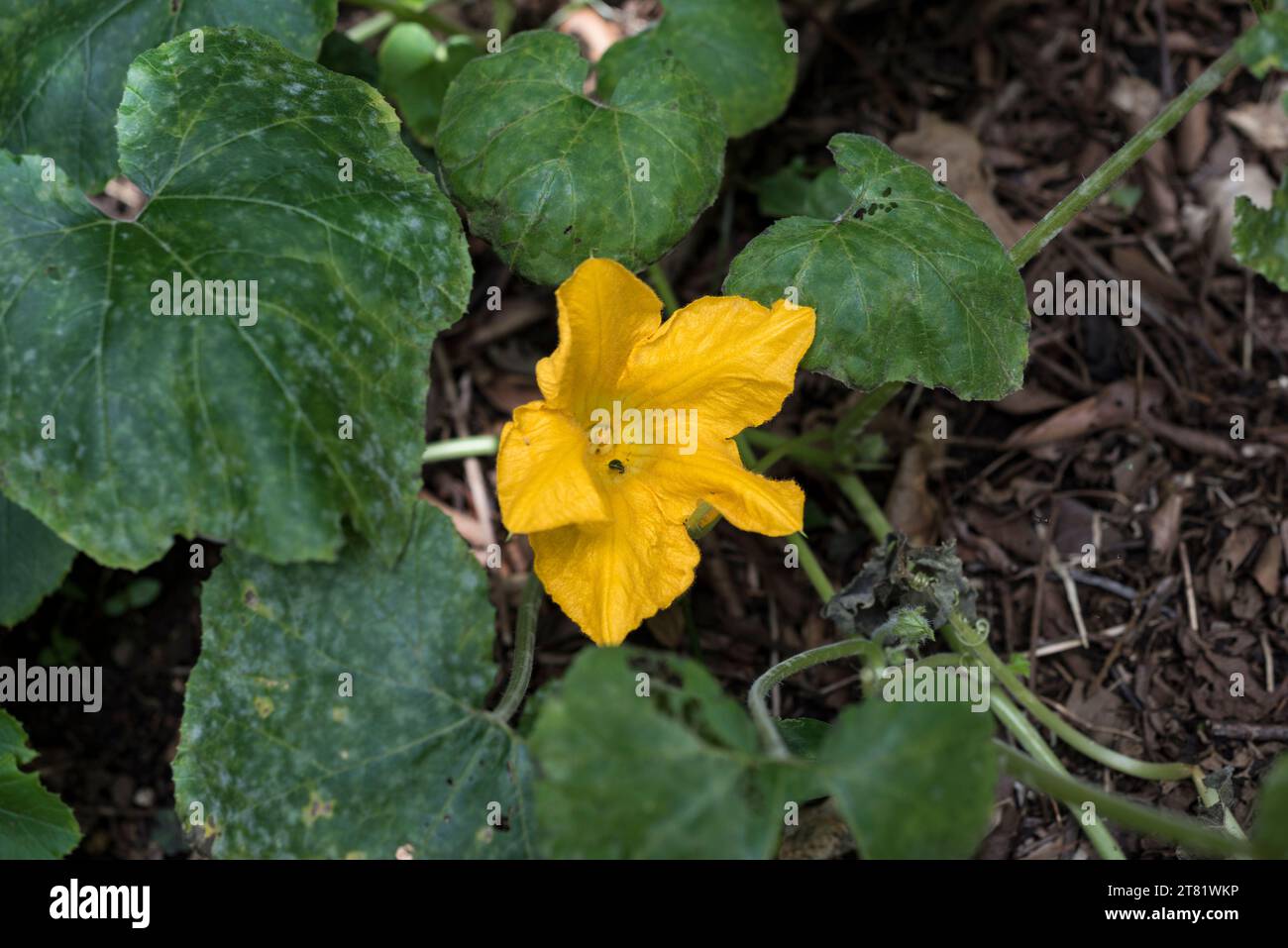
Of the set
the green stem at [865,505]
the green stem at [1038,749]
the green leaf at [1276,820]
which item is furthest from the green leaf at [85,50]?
the green leaf at [1276,820]

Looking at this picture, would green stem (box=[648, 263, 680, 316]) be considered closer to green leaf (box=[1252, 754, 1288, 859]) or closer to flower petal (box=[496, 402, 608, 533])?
flower petal (box=[496, 402, 608, 533])

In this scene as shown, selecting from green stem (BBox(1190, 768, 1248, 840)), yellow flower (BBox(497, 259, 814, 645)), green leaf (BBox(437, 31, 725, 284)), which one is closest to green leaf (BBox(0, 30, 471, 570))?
green leaf (BBox(437, 31, 725, 284))

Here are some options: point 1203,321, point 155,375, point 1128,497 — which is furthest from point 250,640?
point 1203,321

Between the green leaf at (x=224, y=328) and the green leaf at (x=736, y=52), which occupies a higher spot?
the green leaf at (x=736, y=52)

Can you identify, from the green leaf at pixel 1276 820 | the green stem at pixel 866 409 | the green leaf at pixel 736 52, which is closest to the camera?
the green leaf at pixel 1276 820

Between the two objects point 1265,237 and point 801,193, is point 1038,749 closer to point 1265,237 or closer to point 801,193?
point 1265,237

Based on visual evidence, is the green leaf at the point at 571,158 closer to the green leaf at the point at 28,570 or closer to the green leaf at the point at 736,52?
the green leaf at the point at 736,52
